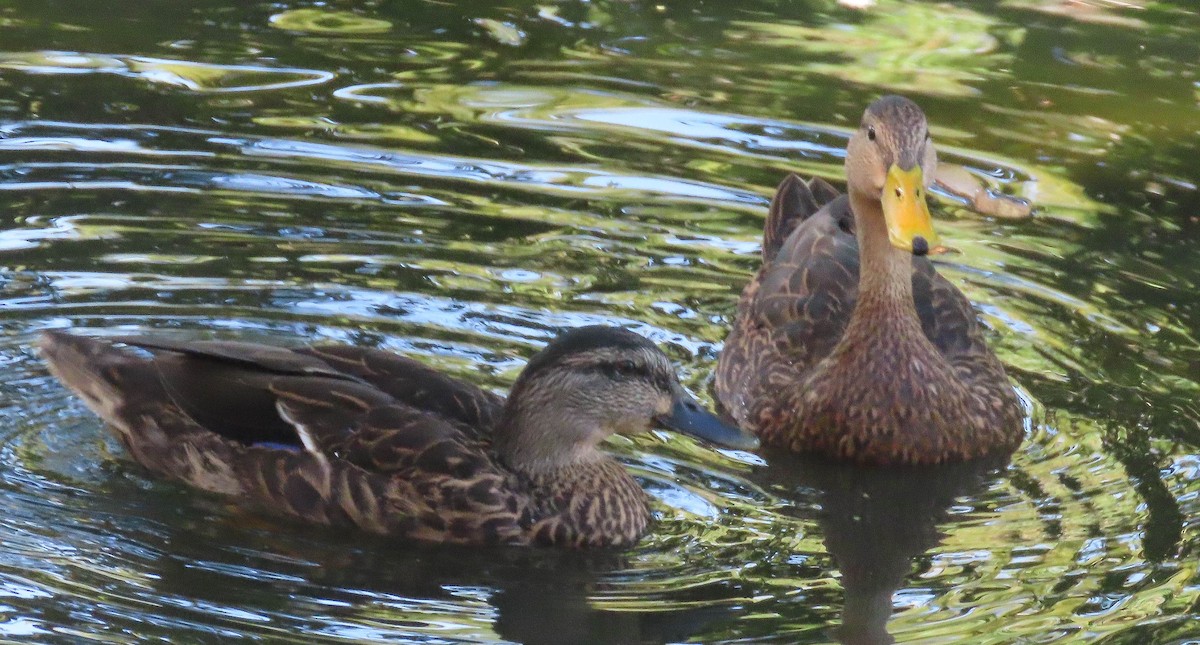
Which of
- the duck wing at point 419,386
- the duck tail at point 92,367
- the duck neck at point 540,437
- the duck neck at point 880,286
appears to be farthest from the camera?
the duck neck at point 880,286

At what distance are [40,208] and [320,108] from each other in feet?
7.70

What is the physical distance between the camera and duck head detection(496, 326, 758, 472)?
7.13 meters

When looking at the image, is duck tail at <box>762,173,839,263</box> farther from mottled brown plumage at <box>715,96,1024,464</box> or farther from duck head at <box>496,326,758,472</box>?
duck head at <box>496,326,758,472</box>

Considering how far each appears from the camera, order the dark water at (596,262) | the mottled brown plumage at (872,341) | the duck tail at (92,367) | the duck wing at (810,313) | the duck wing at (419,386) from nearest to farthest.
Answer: the dark water at (596,262)
the duck wing at (419,386)
the duck tail at (92,367)
the mottled brown plumage at (872,341)
the duck wing at (810,313)

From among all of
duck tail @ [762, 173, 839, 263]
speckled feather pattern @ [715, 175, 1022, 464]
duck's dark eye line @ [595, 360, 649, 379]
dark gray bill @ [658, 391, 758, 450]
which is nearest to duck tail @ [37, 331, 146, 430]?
duck's dark eye line @ [595, 360, 649, 379]

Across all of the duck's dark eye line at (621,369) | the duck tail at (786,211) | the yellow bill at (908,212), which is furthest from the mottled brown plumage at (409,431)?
the duck tail at (786,211)

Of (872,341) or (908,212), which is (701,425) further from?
(872,341)

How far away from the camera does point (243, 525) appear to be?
711 centimetres

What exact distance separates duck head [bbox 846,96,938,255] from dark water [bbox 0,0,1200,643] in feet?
3.38

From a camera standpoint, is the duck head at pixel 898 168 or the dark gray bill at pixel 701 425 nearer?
the dark gray bill at pixel 701 425

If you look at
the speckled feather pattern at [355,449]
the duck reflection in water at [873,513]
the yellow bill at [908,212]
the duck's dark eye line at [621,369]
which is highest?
the yellow bill at [908,212]

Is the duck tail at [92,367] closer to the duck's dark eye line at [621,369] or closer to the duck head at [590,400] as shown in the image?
the duck head at [590,400]

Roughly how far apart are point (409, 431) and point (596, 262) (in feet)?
8.97

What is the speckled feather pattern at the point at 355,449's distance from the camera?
7.08 meters
